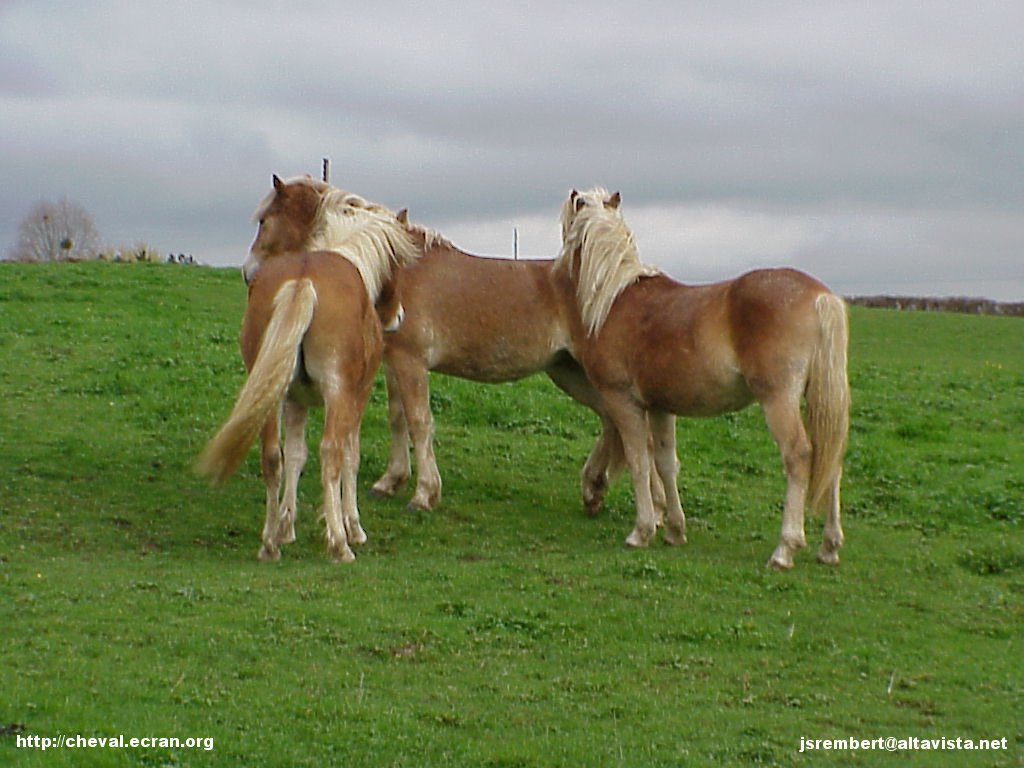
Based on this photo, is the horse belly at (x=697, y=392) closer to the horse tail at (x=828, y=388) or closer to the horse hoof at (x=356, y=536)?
the horse tail at (x=828, y=388)

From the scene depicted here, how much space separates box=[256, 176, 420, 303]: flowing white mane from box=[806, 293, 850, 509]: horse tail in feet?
10.5

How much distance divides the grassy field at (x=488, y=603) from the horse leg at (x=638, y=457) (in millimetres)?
289

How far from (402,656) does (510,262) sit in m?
5.12

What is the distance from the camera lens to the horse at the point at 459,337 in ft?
33.8

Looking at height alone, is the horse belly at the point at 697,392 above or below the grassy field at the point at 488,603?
above

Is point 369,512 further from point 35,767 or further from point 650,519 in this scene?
point 35,767

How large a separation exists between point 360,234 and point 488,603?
332cm

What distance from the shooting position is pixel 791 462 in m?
8.51

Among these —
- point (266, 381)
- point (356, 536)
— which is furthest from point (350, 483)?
point (266, 381)

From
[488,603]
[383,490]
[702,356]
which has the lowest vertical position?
[488,603]

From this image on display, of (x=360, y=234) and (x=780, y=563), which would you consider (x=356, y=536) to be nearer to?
(x=360, y=234)

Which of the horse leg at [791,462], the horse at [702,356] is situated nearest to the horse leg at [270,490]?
the horse at [702,356]

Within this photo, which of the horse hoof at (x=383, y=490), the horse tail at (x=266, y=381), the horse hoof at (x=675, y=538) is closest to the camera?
the horse tail at (x=266, y=381)

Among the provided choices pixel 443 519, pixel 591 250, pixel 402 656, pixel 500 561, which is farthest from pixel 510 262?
pixel 402 656
